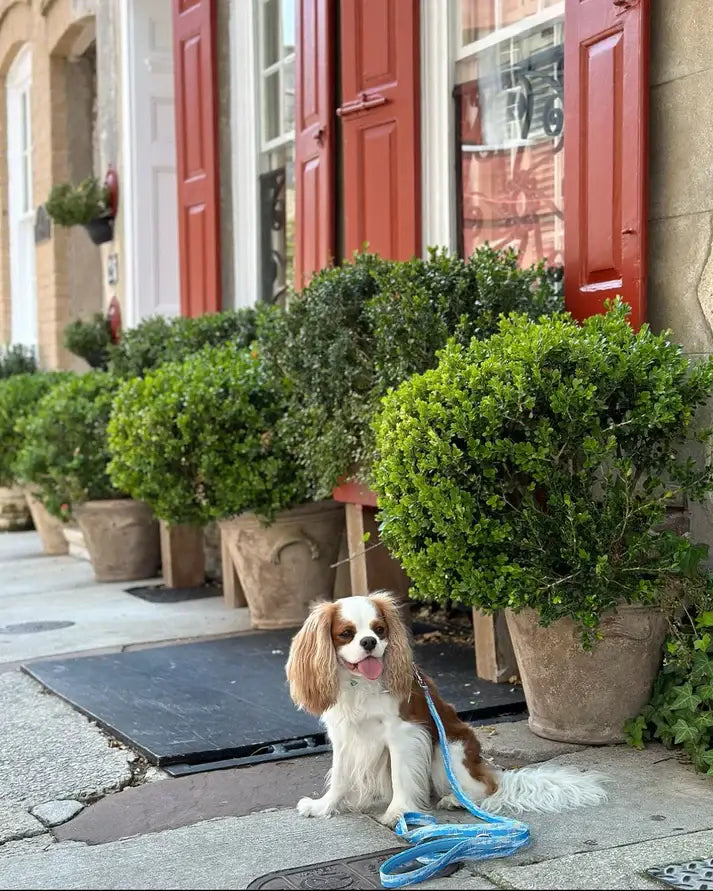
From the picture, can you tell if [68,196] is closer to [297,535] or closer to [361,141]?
[361,141]

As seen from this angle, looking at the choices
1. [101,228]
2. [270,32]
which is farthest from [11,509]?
[270,32]

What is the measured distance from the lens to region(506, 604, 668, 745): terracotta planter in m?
4.34

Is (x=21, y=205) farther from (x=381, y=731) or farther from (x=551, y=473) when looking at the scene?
(x=381, y=731)

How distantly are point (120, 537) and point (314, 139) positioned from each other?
303 cm

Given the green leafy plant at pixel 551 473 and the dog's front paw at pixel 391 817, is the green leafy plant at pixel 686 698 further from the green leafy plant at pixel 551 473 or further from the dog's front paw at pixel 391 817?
the dog's front paw at pixel 391 817

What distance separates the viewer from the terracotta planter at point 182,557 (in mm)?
8203

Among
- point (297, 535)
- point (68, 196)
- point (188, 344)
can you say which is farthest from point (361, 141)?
point (68, 196)

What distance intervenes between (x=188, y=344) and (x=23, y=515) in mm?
4923

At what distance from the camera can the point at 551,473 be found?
4215mm

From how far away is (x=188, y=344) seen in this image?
7.81 m

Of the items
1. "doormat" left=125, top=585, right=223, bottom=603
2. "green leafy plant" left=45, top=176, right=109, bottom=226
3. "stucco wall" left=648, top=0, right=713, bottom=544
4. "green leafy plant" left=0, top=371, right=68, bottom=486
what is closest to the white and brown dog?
"stucco wall" left=648, top=0, right=713, bottom=544

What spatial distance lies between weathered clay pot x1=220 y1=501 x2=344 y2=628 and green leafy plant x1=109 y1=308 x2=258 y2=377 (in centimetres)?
126

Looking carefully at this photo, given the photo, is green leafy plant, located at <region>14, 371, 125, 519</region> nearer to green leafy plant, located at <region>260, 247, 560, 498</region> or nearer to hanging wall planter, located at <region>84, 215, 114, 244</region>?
green leafy plant, located at <region>260, 247, 560, 498</region>

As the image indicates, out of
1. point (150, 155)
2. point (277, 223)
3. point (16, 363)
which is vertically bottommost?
point (16, 363)
